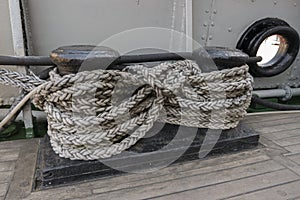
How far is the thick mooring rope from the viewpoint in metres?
1.03

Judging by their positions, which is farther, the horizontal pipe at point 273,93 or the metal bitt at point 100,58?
the horizontal pipe at point 273,93

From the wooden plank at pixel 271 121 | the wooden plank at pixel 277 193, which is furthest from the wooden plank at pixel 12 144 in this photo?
the wooden plank at pixel 271 121

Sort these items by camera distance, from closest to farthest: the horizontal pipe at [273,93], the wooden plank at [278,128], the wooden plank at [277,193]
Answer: the wooden plank at [277,193], the wooden plank at [278,128], the horizontal pipe at [273,93]

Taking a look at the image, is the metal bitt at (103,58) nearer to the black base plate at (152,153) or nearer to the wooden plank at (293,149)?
the black base plate at (152,153)

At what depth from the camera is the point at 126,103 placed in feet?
3.55

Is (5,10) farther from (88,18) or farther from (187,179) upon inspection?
(187,179)

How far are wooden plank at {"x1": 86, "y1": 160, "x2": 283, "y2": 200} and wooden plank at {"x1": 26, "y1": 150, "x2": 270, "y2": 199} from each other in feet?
0.06

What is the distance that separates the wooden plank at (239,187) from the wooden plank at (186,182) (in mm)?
22

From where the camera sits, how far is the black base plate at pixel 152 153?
1.04 meters

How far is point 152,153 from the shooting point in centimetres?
113

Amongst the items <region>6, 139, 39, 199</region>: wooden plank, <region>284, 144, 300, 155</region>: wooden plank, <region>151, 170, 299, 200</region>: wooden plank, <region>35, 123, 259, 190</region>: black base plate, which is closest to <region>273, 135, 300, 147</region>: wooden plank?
<region>284, 144, 300, 155</region>: wooden plank

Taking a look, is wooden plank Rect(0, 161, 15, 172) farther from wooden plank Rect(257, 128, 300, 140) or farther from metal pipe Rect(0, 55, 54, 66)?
wooden plank Rect(257, 128, 300, 140)

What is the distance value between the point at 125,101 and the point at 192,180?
1.26 ft

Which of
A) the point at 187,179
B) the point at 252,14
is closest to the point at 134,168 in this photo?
the point at 187,179
